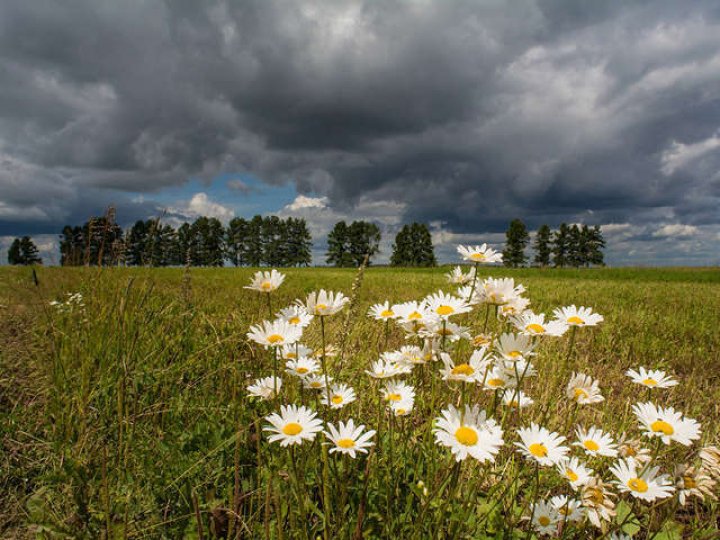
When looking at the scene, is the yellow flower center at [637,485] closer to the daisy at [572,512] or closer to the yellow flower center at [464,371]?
the daisy at [572,512]

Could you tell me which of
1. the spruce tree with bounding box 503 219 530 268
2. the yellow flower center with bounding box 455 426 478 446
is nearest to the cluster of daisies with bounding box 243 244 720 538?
the yellow flower center with bounding box 455 426 478 446

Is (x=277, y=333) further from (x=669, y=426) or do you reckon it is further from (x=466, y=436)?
(x=669, y=426)

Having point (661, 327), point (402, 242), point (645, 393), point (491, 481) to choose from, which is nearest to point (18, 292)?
point (491, 481)

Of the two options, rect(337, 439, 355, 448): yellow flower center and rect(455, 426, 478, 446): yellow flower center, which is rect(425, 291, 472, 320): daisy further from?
rect(337, 439, 355, 448): yellow flower center

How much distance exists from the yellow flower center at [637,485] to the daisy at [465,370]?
0.55 meters

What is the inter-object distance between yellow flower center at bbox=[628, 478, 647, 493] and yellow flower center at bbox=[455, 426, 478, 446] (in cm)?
57

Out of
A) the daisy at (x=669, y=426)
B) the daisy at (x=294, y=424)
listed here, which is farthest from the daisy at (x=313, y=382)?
the daisy at (x=669, y=426)

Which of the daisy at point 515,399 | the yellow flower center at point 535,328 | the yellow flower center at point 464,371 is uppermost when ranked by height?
the yellow flower center at point 535,328

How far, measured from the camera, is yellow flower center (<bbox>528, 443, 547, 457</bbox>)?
1.24m

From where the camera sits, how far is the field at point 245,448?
1.34 metres

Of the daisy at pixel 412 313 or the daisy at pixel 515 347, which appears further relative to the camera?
the daisy at pixel 412 313

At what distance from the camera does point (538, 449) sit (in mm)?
1264

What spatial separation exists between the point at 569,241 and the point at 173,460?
8202cm

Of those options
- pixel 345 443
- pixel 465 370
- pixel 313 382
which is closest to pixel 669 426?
pixel 465 370
